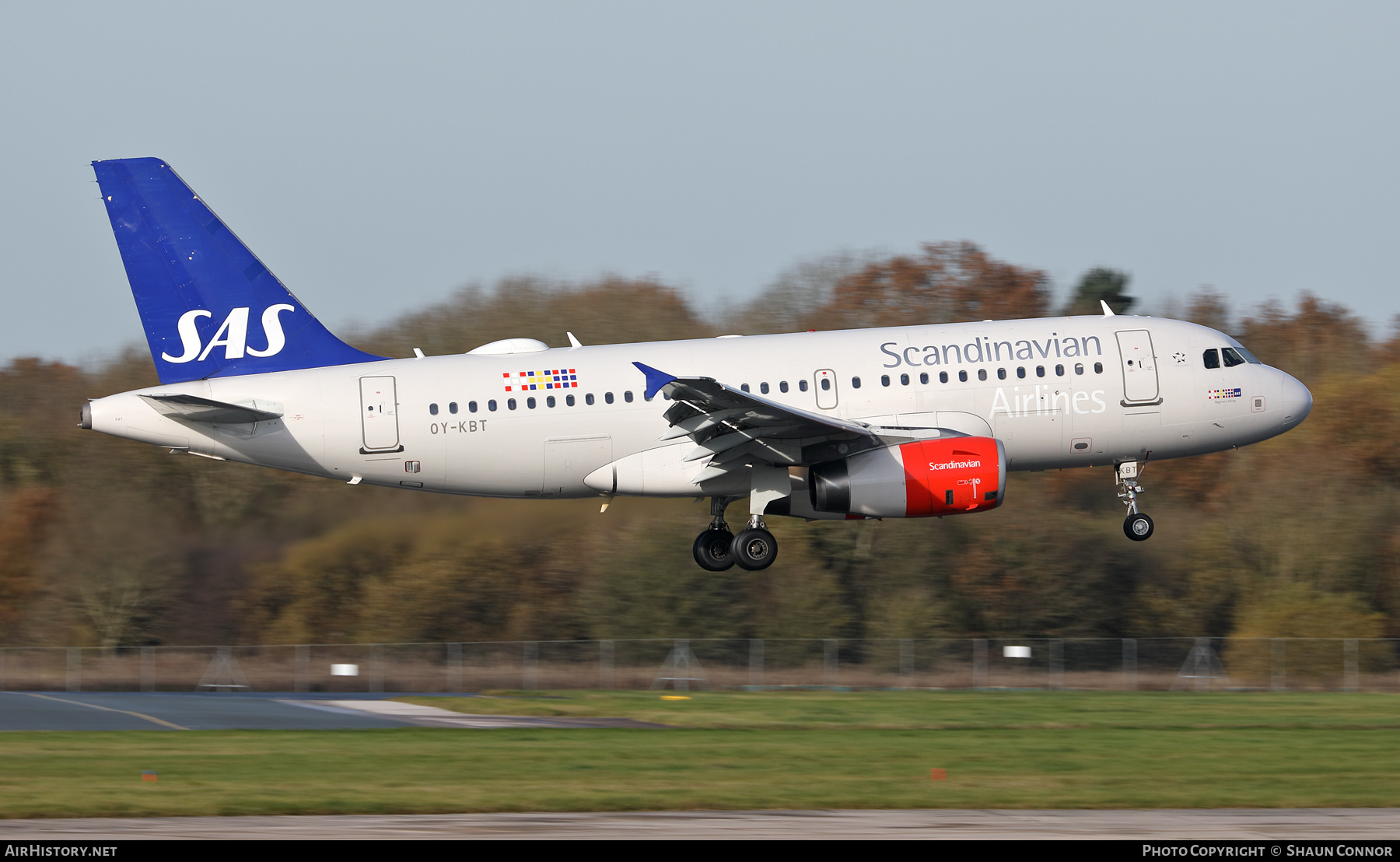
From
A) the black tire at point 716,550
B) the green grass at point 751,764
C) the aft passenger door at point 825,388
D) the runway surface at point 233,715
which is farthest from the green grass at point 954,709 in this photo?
the aft passenger door at point 825,388

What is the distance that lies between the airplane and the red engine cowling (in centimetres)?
4

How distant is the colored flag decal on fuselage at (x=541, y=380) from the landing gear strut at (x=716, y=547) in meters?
3.68

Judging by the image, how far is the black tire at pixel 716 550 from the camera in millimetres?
30094

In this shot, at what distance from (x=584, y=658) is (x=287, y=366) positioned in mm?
17616

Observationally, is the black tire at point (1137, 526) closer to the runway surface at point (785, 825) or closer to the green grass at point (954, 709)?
the green grass at point (954, 709)

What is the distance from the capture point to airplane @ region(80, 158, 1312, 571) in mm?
28359

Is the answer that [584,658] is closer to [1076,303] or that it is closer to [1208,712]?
[1208,712]

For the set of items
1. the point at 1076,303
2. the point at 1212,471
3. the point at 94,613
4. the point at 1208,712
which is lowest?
the point at 1208,712

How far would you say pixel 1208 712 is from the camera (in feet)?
109

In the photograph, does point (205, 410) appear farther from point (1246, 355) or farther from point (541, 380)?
point (1246, 355)

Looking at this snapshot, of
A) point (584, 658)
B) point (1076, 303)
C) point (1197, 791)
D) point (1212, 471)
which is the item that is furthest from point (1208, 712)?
point (1076, 303)

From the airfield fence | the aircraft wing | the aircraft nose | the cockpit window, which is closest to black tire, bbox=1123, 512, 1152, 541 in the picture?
the aircraft nose

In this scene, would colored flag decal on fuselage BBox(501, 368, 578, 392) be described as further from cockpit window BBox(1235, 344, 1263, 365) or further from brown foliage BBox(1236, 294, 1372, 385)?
brown foliage BBox(1236, 294, 1372, 385)

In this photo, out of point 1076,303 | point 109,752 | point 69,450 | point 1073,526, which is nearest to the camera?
point 109,752
